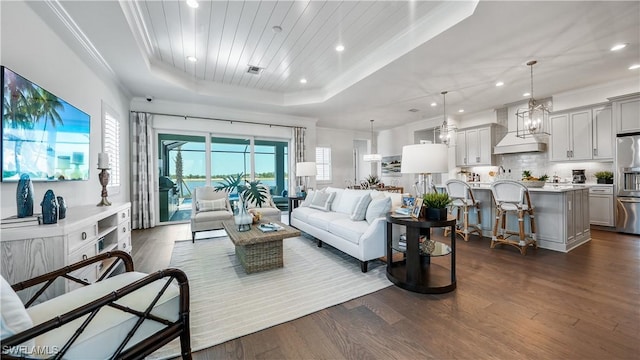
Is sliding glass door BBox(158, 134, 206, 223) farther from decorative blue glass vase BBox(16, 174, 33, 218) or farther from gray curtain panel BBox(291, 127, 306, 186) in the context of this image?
decorative blue glass vase BBox(16, 174, 33, 218)

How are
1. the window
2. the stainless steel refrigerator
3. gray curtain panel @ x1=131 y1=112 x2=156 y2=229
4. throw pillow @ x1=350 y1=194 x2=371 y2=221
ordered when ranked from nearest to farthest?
throw pillow @ x1=350 y1=194 x2=371 y2=221 → the stainless steel refrigerator → gray curtain panel @ x1=131 y1=112 x2=156 y2=229 → the window

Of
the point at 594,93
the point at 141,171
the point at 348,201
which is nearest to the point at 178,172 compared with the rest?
the point at 141,171

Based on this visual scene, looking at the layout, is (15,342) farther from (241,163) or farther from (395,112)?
(395,112)

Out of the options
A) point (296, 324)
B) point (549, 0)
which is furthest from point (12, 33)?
point (549, 0)

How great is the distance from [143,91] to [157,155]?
53.8 inches

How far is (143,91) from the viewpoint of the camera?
15.5 feet

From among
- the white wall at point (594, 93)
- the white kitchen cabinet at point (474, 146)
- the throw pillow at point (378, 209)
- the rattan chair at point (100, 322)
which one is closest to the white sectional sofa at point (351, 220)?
the throw pillow at point (378, 209)

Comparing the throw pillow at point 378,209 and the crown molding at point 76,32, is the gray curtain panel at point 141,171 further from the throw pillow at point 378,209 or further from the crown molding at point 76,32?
the throw pillow at point 378,209

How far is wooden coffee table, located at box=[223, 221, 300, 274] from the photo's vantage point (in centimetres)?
267

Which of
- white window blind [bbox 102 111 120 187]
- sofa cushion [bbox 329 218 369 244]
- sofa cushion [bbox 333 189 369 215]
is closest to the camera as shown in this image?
sofa cushion [bbox 329 218 369 244]

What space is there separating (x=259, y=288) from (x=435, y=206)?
76.6 inches

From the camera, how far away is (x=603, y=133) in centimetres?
473

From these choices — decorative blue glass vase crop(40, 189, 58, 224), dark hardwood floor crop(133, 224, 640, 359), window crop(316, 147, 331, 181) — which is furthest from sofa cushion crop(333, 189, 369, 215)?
window crop(316, 147, 331, 181)

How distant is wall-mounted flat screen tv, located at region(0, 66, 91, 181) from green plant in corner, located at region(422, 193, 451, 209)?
11.5 feet
